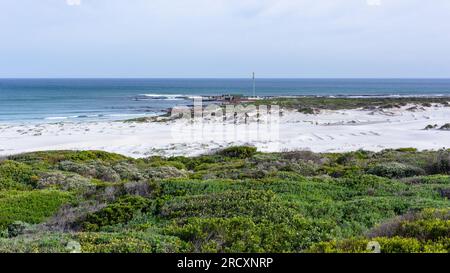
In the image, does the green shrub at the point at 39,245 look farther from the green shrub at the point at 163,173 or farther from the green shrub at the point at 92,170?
the green shrub at the point at 92,170

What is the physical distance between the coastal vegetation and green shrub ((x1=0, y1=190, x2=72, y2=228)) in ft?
0.07

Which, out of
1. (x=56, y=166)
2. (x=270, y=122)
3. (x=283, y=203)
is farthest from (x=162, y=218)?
(x=270, y=122)

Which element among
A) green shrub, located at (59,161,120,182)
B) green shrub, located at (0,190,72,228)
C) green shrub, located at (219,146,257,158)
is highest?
green shrub, located at (0,190,72,228)

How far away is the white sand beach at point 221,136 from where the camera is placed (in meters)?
30.9

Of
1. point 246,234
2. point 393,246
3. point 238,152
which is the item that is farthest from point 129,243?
point 238,152

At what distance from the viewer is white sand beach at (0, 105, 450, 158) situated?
1216 inches

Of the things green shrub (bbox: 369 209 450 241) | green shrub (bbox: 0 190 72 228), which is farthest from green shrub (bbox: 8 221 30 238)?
green shrub (bbox: 369 209 450 241)

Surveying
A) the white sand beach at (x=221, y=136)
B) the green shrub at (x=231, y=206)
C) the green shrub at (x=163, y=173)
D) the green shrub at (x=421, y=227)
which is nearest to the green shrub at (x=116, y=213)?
the green shrub at (x=231, y=206)

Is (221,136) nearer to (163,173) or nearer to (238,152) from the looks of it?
(238,152)

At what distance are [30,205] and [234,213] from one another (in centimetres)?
539

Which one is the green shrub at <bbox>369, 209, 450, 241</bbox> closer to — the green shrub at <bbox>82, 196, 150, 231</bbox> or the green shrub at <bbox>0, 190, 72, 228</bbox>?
the green shrub at <bbox>82, 196, 150, 231</bbox>

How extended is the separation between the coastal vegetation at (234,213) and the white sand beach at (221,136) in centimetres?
1421

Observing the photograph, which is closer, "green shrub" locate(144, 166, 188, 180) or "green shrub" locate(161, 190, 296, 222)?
"green shrub" locate(161, 190, 296, 222)
